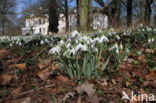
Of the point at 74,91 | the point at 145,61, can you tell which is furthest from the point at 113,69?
the point at 74,91

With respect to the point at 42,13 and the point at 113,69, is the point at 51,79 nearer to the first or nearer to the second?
the point at 113,69

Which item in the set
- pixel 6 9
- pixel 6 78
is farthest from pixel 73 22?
pixel 6 9

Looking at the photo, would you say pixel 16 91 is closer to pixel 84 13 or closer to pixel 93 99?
pixel 93 99

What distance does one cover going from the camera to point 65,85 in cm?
242

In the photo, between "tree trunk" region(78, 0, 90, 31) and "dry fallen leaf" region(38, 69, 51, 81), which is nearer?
"dry fallen leaf" region(38, 69, 51, 81)

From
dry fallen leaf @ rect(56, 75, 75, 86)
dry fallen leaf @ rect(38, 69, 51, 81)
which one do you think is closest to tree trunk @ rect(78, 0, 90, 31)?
dry fallen leaf @ rect(38, 69, 51, 81)

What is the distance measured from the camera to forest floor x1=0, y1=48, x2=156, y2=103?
2088 mm

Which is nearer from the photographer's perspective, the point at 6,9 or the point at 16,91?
the point at 16,91

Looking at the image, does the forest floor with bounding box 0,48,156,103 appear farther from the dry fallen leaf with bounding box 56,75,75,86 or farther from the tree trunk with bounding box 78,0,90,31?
the tree trunk with bounding box 78,0,90,31

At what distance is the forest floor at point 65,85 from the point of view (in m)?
2.09

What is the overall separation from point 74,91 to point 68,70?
16.1 inches

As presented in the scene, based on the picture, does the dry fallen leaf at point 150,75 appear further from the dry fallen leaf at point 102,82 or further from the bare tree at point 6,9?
the bare tree at point 6,9

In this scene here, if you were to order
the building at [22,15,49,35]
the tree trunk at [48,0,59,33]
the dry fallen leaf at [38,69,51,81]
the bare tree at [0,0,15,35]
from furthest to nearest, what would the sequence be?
the bare tree at [0,0,15,35], the tree trunk at [48,0,59,33], the building at [22,15,49,35], the dry fallen leaf at [38,69,51,81]

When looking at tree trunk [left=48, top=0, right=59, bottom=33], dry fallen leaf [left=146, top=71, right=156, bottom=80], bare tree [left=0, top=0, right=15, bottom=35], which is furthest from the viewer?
bare tree [left=0, top=0, right=15, bottom=35]
